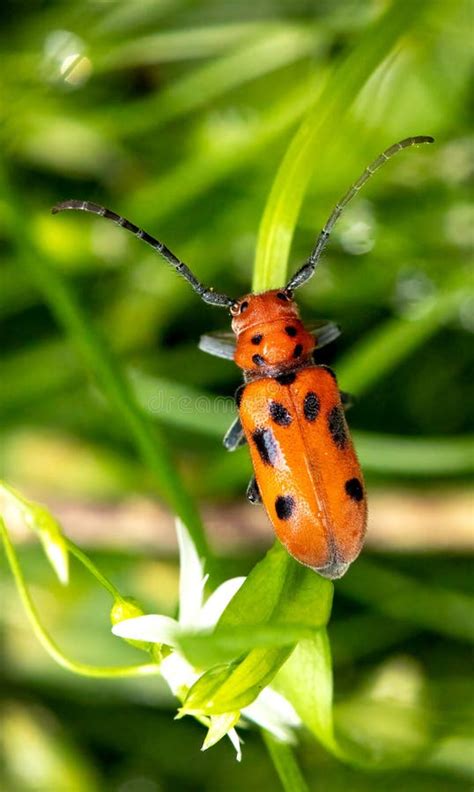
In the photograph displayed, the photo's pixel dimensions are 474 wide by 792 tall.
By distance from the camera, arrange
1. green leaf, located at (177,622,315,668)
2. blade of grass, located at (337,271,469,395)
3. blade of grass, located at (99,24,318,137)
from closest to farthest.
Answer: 1. green leaf, located at (177,622,315,668)
2. blade of grass, located at (337,271,469,395)
3. blade of grass, located at (99,24,318,137)

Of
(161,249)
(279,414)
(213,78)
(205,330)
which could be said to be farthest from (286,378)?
(213,78)

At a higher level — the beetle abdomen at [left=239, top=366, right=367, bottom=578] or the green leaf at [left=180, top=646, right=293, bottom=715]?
the beetle abdomen at [left=239, top=366, right=367, bottom=578]

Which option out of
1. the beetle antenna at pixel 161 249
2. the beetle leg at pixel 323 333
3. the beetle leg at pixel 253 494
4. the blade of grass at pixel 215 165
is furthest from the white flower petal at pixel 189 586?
the blade of grass at pixel 215 165

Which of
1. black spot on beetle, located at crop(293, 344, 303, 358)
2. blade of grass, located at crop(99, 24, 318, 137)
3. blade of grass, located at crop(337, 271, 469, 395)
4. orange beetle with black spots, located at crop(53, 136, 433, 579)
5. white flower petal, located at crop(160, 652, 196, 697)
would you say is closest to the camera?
white flower petal, located at crop(160, 652, 196, 697)

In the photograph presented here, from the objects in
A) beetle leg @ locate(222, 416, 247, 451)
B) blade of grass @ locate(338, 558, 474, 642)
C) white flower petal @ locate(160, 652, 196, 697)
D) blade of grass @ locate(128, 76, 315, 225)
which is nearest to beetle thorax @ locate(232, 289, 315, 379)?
beetle leg @ locate(222, 416, 247, 451)

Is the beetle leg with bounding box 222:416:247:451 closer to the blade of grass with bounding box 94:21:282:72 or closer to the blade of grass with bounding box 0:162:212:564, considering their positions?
the blade of grass with bounding box 0:162:212:564

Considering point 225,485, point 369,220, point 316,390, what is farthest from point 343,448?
point 369,220

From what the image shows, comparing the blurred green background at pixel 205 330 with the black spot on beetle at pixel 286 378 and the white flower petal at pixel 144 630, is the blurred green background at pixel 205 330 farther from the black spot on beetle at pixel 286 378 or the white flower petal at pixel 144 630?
the white flower petal at pixel 144 630

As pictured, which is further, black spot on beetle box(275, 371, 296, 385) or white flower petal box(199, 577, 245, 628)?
black spot on beetle box(275, 371, 296, 385)
